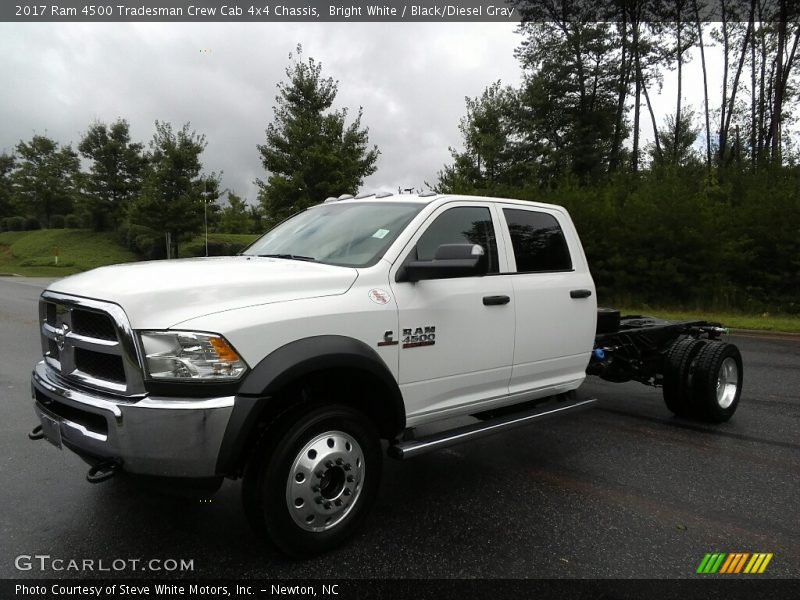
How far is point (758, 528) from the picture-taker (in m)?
A: 3.45

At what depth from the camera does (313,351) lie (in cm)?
291

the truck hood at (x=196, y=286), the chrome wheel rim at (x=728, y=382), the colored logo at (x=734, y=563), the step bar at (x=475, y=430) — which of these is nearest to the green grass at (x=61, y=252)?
the truck hood at (x=196, y=286)

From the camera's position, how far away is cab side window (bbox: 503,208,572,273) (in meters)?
4.38

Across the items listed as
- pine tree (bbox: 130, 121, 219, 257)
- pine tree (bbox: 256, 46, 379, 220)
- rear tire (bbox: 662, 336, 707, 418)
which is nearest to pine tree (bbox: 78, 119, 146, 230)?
pine tree (bbox: 130, 121, 219, 257)

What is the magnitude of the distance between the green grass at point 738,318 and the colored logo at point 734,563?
1172 cm

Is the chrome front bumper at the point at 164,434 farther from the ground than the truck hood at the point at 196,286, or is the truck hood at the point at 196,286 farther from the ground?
the truck hood at the point at 196,286

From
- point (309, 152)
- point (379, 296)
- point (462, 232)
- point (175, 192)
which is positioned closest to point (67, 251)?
point (175, 192)

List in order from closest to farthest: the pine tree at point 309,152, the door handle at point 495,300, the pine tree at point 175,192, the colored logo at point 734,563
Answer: the colored logo at point 734,563 < the door handle at point 495,300 < the pine tree at point 309,152 < the pine tree at point 175,192

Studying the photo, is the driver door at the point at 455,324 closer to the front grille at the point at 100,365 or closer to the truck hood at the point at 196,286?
the truck hood at the point at 196,286

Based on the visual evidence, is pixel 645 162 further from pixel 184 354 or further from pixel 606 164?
pixel 184 354

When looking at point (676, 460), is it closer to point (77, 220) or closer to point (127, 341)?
point (127, 341)

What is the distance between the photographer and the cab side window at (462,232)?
12.3 ft

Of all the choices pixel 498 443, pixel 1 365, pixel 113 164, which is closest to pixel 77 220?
pixel 113 164

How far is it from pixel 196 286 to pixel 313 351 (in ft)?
2.19
